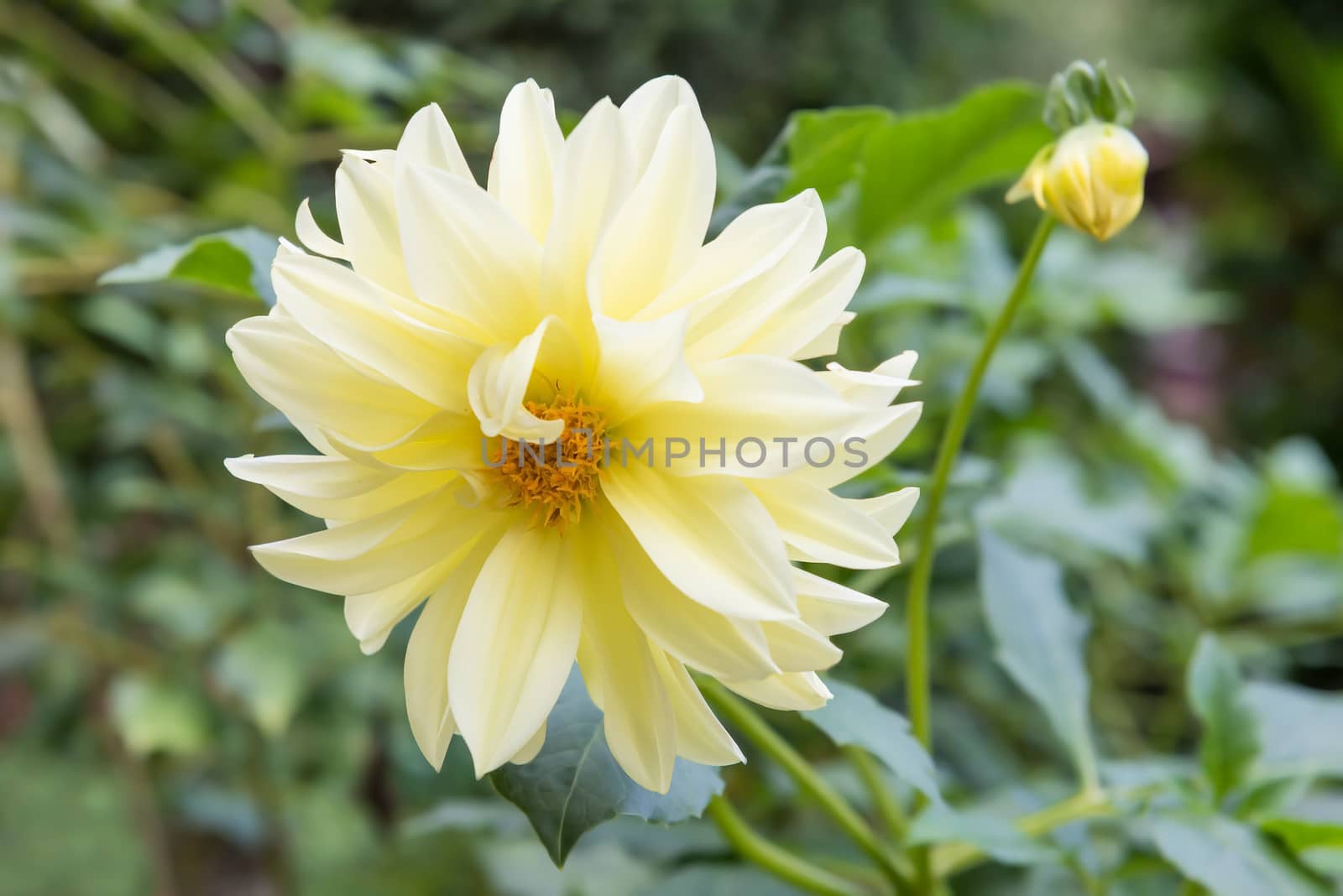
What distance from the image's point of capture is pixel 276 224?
885 mm

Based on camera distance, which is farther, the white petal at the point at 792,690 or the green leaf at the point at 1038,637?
the green leaf at the point at 1038,637

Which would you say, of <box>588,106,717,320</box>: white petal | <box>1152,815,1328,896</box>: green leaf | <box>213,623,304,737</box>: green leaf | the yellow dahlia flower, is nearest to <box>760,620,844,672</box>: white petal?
the yellow dahlia flower

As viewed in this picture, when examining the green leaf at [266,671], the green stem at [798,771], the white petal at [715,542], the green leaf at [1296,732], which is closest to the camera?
the white petal at [715,542]

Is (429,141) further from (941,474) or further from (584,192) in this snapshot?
(941,474)

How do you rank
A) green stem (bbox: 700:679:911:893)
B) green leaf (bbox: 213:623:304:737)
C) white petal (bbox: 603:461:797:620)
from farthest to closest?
green leaf (bbox: 213:623:304:737)
green stem (bbox: 700:679:911:893)
white petal (bbox: 603:461:797:620)

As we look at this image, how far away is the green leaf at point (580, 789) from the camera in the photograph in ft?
0.91

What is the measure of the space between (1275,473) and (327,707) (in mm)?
862

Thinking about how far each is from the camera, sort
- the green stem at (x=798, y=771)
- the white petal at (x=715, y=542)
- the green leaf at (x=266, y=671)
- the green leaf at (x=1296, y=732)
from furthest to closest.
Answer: the green leaf at (x=266, y=671) → the green leaf at (x=1296, y=732) → the green stem at (x=798, y=771) → the white petal at (x=715, y=542)

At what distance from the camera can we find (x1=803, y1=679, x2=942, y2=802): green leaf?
0.31m

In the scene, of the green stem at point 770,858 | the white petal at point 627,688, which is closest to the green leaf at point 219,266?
the white petal at point 627,688

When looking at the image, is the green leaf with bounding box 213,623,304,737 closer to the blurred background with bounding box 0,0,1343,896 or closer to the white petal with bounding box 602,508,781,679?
the blurred background with bounding box 0,0,1343,896

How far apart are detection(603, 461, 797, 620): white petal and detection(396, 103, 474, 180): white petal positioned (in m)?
0.11

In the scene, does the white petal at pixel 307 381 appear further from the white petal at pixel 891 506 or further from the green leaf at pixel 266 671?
the green leaf at pixel 266 671

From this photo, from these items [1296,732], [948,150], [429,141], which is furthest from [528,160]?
[1296,732]
